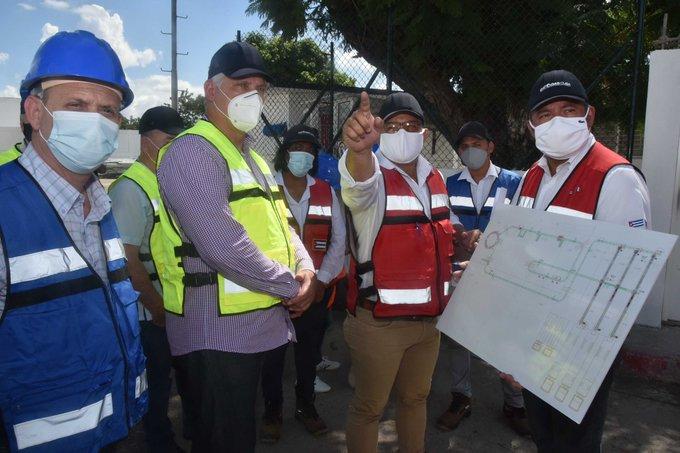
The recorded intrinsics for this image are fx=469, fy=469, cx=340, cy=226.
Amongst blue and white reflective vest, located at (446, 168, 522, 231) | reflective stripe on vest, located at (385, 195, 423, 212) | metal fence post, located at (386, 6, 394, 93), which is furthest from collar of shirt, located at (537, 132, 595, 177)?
metal fence post, located at (386, 6, 394, 93)

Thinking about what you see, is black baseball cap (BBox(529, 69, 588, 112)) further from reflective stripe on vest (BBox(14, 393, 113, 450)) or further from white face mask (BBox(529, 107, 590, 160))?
reflective stripe on vest (BBox(14, 393, 113, 450))

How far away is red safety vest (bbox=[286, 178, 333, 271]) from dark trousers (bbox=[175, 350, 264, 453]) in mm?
1659

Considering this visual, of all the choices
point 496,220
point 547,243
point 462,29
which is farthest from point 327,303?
point 462,29

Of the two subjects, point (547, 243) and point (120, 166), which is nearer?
point (547, 243)

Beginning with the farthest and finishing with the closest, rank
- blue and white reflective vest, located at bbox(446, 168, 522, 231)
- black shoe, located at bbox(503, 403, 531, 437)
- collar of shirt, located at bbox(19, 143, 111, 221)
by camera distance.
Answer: blue and white reflective vest, located at bbox(446, 168, 522, 231) < black shoe, located at bbox(503, 403, 531, 437) < collar of shirt, located at bbox(19, 143, 111, 221)

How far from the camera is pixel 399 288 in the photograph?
7.64 feet

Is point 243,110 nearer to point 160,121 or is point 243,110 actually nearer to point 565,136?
point 160,121

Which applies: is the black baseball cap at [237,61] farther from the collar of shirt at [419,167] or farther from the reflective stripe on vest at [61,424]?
the reflective stripe on vest at [61,424]

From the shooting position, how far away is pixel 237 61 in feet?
6.61

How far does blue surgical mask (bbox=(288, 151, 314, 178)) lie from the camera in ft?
11.8

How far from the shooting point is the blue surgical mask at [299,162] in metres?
3.60

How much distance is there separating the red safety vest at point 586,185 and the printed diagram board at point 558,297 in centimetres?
12

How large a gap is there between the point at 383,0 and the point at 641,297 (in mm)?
4624

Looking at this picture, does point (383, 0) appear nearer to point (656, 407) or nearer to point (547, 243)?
point (547, 243)
